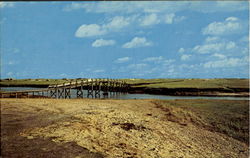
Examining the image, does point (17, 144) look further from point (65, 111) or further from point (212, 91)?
point (212, 91)

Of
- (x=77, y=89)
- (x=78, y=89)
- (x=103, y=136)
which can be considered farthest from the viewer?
(x=78, y=89)

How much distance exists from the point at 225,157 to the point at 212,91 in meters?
46.1

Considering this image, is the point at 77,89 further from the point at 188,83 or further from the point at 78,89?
the point at 188,83

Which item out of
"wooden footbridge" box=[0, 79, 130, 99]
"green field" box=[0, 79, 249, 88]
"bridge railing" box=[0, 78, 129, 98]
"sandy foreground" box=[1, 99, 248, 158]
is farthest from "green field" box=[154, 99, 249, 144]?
"green field" box=[0, 79, 249, 88]

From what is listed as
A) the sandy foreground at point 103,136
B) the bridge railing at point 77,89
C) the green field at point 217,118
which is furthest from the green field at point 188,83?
the sandy foreground at point 103,136

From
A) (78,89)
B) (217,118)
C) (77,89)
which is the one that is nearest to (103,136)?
(217,118)

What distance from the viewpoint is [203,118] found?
1989 cm

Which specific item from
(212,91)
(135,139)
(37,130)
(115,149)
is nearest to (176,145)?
(135,139)

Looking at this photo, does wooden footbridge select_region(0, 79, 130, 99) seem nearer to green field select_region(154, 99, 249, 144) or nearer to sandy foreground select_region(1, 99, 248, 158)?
sandy foreground select_region(1, 99, 248, 158)

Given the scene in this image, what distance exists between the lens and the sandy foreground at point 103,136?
10.1 metres

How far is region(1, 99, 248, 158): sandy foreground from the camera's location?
1005 cm

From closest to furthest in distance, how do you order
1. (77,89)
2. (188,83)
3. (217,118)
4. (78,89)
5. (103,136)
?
(103,136)
(217,118)
(77,89)
(78,89)
(188,83)

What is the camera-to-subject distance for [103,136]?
12.2 m

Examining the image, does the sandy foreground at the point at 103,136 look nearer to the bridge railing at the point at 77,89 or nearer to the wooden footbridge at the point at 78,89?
the bridge railing at the point at 77,89
